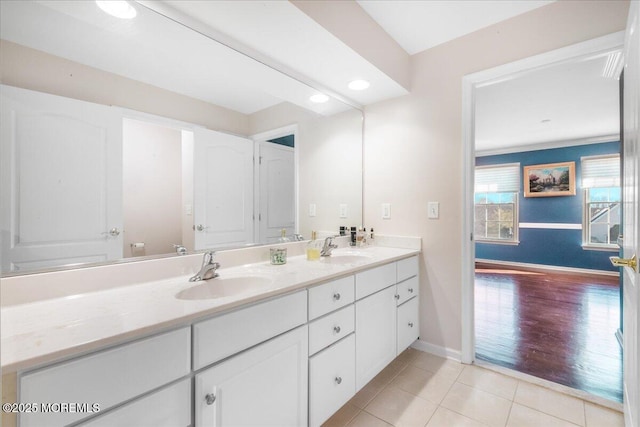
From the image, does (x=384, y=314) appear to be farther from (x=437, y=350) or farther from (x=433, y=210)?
(x=433, y=210)

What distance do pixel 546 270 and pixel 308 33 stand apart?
20.0 ft

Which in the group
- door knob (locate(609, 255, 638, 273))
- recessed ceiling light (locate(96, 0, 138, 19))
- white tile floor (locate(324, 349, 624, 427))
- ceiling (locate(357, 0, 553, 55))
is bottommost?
white tile floor (locate(324, 349, 624, 427))

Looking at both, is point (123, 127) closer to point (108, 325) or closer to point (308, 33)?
point (108, 325)

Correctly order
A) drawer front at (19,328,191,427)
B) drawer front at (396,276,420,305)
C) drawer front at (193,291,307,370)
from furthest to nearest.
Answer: drawer front at (396,276,420,305), drawer front at (193,291,307,370), drawer front at (19,328,191,427)

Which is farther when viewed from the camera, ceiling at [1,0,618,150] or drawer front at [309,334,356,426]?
drawer front at [309,334,356,426]

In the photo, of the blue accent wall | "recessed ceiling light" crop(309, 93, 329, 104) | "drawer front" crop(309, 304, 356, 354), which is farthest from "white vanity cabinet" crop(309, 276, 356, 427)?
the blue accent wall

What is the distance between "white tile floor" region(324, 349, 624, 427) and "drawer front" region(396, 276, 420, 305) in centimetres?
48

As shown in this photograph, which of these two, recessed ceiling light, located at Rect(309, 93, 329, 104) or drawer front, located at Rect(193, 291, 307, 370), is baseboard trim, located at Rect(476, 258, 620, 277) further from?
drawer front, located at Rect(193, 291, 307, 370)

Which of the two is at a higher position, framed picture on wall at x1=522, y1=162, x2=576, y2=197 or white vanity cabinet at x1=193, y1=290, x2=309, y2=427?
framed picture on wall at x1=522, y1=162, x2=576, y2=197

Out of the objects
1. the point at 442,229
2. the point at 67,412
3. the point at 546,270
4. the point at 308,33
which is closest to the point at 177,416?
the point at 67,412

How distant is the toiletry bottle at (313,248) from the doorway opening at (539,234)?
41.7 inches

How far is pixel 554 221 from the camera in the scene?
530 cm

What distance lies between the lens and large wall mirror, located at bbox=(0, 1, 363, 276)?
0.98 metres

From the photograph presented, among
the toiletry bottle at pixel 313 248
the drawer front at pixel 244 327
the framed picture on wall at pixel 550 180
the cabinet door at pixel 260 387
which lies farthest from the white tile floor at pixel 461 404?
the framed picture on wall at pixel 550 180
